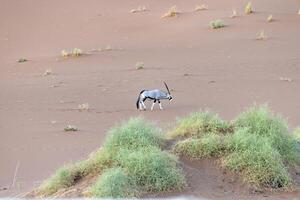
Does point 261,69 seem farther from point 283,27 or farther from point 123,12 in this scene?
point 123,12

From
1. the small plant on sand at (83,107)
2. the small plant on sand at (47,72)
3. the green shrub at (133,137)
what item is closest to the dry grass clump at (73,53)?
the small plant on sand at (47,72)

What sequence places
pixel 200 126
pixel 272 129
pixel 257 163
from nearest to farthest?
pixel 257 163, pixel 272 129, pixel 200 126

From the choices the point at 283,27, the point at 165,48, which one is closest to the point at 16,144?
the point at 165,48

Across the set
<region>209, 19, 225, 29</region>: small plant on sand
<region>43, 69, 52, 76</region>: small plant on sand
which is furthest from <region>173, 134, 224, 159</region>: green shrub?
<region>209, 19, 225, 29</region>: small plant on sand

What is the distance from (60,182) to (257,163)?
2.81 meters

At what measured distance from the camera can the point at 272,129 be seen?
36.4 feet

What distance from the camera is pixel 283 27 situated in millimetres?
36812

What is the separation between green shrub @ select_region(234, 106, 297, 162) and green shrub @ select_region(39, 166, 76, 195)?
8.83 feet

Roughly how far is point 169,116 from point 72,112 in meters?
3.21

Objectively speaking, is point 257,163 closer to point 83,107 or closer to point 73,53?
point 83,107

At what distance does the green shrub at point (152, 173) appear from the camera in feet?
32.5

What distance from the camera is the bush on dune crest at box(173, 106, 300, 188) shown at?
10.3 metres

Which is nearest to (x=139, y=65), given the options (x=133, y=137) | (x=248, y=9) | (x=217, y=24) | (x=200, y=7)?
(x=217, y=24)

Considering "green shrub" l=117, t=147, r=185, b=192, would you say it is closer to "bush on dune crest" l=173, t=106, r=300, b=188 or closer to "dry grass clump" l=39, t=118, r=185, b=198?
"dry grass clump" l=39, t=118, r=185, b=198
